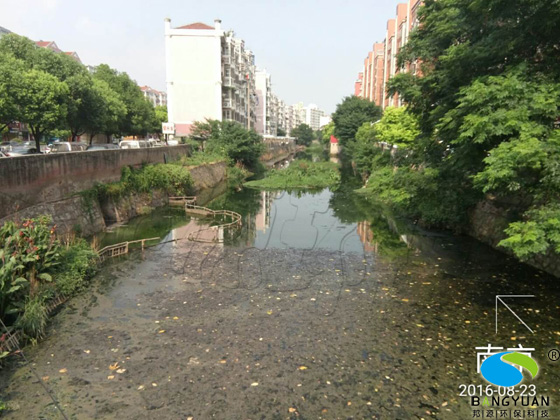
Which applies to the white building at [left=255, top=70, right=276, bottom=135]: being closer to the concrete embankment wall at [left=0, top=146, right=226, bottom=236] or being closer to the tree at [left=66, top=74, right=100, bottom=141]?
the tree at [left=66, top=74, right=100, bottom=141]

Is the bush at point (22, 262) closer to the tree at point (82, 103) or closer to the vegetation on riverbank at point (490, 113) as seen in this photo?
the vegetation on riverbank at point (490, 113)

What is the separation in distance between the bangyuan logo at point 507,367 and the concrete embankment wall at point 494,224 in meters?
5.76

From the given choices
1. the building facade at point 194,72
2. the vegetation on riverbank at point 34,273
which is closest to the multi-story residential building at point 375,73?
the building facade at point 194,72

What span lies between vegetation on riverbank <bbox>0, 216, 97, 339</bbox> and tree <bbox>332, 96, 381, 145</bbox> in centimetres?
5071

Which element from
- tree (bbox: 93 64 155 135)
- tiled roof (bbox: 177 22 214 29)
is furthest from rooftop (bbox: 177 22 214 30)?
tree (bbox: 93 64 155 135)

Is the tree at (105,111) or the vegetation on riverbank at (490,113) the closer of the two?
the vegetation on riverbank at (490,113)

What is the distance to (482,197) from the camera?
52.5 feet

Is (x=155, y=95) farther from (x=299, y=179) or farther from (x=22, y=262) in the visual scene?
(x=22, y=262)

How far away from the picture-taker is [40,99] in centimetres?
2422

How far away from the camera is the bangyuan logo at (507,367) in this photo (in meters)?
6.78

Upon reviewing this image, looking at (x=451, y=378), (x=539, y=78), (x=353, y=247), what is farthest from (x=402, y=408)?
(x=353, y=247)

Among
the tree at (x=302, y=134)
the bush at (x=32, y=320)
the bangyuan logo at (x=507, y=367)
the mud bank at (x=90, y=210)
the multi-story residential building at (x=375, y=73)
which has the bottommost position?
the bangyuan logo at (x=507, y=367)

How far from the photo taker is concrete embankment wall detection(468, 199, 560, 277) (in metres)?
12.2

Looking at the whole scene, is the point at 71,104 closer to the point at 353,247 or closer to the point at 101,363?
the point at 353,247
